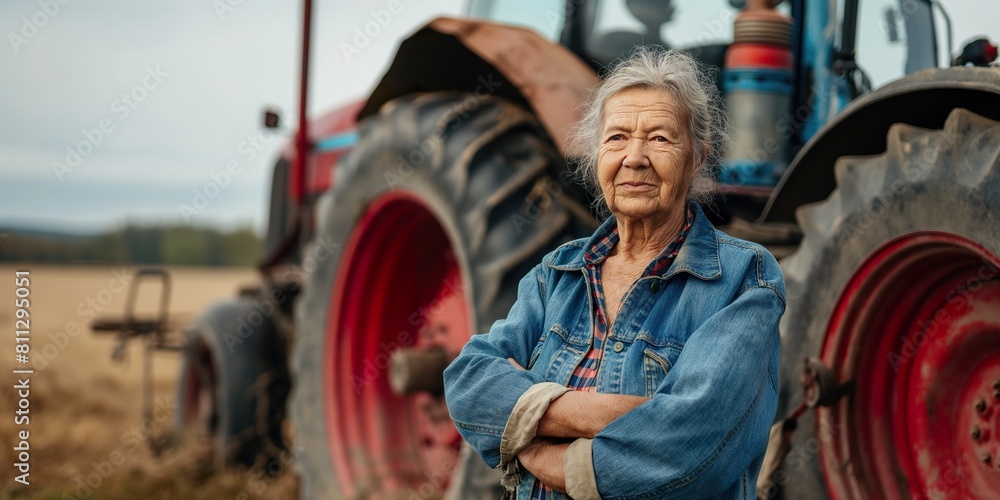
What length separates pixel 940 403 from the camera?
2156mm

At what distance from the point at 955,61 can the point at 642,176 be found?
148 centimetres

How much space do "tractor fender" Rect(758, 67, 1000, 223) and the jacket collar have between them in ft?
2.35

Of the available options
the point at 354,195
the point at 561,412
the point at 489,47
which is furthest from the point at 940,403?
the point at 354,195

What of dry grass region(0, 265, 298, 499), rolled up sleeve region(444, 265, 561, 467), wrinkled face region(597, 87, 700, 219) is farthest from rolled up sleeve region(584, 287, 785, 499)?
dry grass region(0, 265, 298, 499)

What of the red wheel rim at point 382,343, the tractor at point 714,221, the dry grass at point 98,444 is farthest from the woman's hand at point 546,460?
the dry grass at point 98,444

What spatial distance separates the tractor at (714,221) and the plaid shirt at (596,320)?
71 cm

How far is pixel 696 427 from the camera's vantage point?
138 centimetres

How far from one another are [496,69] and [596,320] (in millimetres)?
1645

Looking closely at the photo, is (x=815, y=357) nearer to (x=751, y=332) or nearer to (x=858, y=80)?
(x=751, y=332)

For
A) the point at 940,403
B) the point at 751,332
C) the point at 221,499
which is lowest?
the point at 221,499

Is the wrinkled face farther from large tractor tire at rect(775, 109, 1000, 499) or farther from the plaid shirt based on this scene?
large tractor tire at rect(775, 109, 1000, 499)

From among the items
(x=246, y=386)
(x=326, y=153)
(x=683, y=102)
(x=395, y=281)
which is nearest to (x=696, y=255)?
(x=683, y=102)

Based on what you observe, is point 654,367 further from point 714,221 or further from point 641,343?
point 714,221

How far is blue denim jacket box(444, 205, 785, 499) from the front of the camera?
4.58ft
